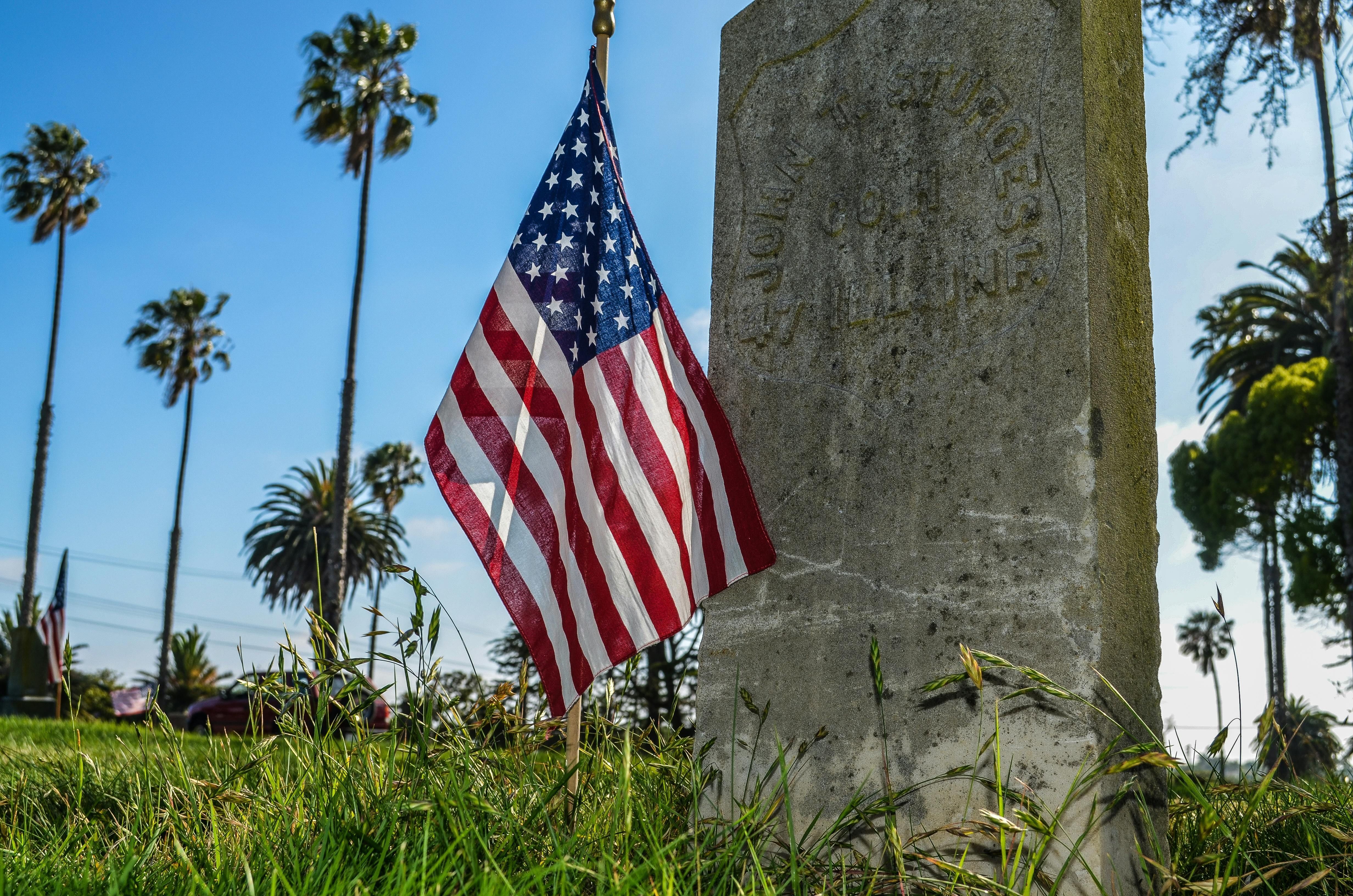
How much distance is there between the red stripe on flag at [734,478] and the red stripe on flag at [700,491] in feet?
0.19

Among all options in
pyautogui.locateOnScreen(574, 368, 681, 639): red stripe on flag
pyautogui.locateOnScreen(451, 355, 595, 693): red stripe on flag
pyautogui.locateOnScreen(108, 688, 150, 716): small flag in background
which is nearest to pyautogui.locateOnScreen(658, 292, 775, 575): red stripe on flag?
pyautogui.locateOnScreen(574, 368, 681, 639): red stripe on flag

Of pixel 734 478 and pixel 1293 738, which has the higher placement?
pixel 734 478

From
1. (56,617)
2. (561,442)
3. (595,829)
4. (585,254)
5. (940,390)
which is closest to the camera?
(595,829)

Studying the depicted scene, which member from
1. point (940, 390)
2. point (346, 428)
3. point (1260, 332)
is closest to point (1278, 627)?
point (1260, 332)

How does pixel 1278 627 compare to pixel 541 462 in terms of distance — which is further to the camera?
pixel 1278 627

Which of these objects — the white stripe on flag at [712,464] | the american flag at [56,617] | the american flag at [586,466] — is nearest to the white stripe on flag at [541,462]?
the american flag at [586,466]

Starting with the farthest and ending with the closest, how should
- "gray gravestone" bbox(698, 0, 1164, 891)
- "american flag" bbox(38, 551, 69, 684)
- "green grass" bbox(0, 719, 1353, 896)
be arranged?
"american flag" bbox(38, 551, 69, 684) < "gray gravestone" bbox(698, 0, 1164, 891) < "green grass" bbox(0, 719, 1353, 896)

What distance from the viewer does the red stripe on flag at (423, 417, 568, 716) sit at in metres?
3.05

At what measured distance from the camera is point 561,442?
10.5 ft

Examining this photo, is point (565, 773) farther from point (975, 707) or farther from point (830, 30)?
point (830, 30)

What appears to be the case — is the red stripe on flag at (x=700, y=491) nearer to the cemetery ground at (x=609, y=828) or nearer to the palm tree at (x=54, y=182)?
the cemetery ground at (x=609, y=828)

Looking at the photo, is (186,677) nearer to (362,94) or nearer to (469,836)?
(362,94)

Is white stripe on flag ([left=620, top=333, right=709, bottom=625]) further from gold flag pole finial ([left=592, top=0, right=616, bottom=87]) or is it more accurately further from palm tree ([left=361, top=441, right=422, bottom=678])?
palm tree ([left=361, top=441, right=422, bottom=678])

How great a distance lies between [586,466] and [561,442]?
4.5 inches
